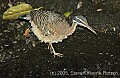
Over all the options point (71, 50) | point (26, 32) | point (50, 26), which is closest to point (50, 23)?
point (50, 26)

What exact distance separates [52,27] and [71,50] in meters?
0.68

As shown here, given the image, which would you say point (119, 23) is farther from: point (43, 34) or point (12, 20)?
point (12, 20)

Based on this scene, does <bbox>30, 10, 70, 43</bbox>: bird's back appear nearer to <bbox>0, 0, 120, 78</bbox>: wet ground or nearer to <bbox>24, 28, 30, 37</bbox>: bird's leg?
<bbox>0, 0, 120, 78</bbox>: wet ground

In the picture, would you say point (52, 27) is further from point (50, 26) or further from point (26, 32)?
point (26, 32)

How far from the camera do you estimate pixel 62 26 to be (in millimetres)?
6109

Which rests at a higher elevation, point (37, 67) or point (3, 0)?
point (3, 0)

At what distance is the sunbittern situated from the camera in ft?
19.8

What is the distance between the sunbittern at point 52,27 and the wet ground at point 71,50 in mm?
297

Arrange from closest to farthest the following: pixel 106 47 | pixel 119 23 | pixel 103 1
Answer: pixel 106 47, pixel 119 23, pixel 103 1

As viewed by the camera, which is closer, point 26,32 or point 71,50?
point 71,50

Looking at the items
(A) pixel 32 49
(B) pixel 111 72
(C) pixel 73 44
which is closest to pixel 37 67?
(A) pixel 32 49

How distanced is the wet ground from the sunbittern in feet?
0.98

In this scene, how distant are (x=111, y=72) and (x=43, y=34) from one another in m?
1.50

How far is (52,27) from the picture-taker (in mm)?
6059
